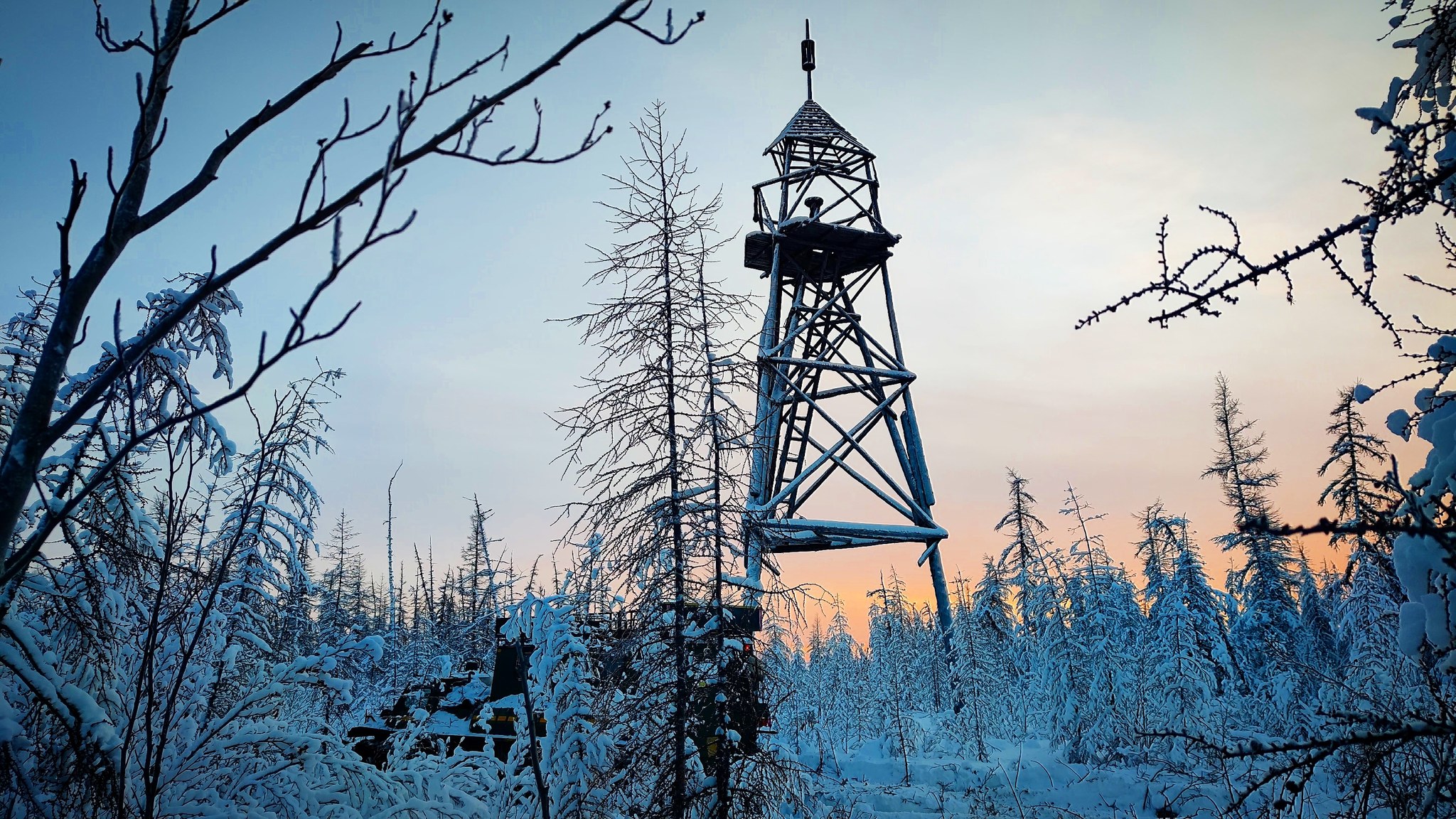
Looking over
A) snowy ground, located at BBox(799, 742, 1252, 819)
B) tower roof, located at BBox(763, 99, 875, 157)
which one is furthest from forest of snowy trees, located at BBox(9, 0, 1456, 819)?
tower roof, located at BBox(763, 99, 875, 157)

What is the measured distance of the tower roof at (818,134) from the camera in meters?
15.2

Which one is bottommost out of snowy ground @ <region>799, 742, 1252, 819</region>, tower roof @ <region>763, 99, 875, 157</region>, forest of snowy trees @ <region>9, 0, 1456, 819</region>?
snowy ground @ <region>799, 742, 1252, 819</region>

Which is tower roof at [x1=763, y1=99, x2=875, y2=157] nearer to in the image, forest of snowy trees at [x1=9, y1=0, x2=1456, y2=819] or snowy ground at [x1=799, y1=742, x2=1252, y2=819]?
forest of snowy trees at [x1=9, y1=0, x2=1456, y2=819]

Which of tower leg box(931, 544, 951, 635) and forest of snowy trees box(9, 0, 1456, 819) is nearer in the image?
forest of snowy trees box(9, 0, 1456, 819)

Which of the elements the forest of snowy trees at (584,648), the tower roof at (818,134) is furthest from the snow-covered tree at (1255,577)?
the tower roof at (818,134)

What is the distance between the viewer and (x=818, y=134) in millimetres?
15305

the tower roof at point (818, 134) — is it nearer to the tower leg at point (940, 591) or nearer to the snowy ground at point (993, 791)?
the tower leg at point (940, 591)

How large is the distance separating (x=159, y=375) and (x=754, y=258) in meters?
11.5

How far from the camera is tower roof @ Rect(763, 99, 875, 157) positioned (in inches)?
599

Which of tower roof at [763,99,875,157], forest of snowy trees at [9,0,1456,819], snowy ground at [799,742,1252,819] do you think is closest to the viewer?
forest of snowy trees at [9,0,1456,819]

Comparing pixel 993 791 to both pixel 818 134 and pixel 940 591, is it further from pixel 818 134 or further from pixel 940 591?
pixel 818 134

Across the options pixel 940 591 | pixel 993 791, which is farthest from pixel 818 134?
pixel 993 791

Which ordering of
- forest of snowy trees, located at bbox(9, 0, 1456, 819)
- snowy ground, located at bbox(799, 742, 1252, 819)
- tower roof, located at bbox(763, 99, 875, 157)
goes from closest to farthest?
forest of snowy trees, located at bbox(9, 0, 1456, 819), snowy ground, located at bbox(799, 742, 1252, 819), tower roof, located at bbox(763, 99, 875, 157)

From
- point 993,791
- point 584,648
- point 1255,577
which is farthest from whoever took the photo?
point 1255,577
